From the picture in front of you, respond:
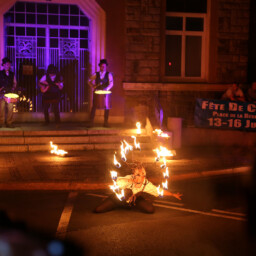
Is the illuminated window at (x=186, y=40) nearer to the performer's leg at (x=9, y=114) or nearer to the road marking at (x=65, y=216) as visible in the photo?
the performer's leg at (x=9, y=114)

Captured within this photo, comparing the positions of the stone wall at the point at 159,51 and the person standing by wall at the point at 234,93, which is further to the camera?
the stone wall at the point at 159,51

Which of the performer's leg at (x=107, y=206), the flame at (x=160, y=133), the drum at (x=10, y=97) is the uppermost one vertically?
the drum at (x=10, y=97)

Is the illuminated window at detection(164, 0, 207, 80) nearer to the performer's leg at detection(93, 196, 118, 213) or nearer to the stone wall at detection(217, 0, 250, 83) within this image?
the stone wall at detection(217, 0, 250, 83)

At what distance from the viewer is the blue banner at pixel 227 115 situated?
43.0 feet

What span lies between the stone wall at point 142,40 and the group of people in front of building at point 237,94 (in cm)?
247

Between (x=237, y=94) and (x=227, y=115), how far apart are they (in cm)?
112

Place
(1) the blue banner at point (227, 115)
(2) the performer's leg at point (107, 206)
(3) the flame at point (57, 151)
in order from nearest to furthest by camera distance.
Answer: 1. (2) the performer's leg at point (107, 206)
2. (3) the flame at point (57, 151)
3. (1) the blue banner at point (227, 115)

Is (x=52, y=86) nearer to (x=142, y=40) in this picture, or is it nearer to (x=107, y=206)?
(x=142, y=40)

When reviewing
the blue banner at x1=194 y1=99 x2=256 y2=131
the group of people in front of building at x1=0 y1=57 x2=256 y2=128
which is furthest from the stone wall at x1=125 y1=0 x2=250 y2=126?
the group of people in front of building at x1=0 y1=57 x2=256 y2=128

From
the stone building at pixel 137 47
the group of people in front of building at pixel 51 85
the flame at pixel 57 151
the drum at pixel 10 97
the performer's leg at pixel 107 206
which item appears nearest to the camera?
the performer's leg at pixel 107 206

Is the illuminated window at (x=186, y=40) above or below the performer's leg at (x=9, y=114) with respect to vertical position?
above

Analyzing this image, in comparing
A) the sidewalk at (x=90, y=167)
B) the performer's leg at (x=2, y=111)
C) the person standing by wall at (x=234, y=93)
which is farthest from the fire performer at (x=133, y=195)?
the person standing by wall at (x=234, y=93)

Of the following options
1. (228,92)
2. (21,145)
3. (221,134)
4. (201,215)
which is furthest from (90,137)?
(201,215)

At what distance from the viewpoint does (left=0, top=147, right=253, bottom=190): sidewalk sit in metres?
7.79
